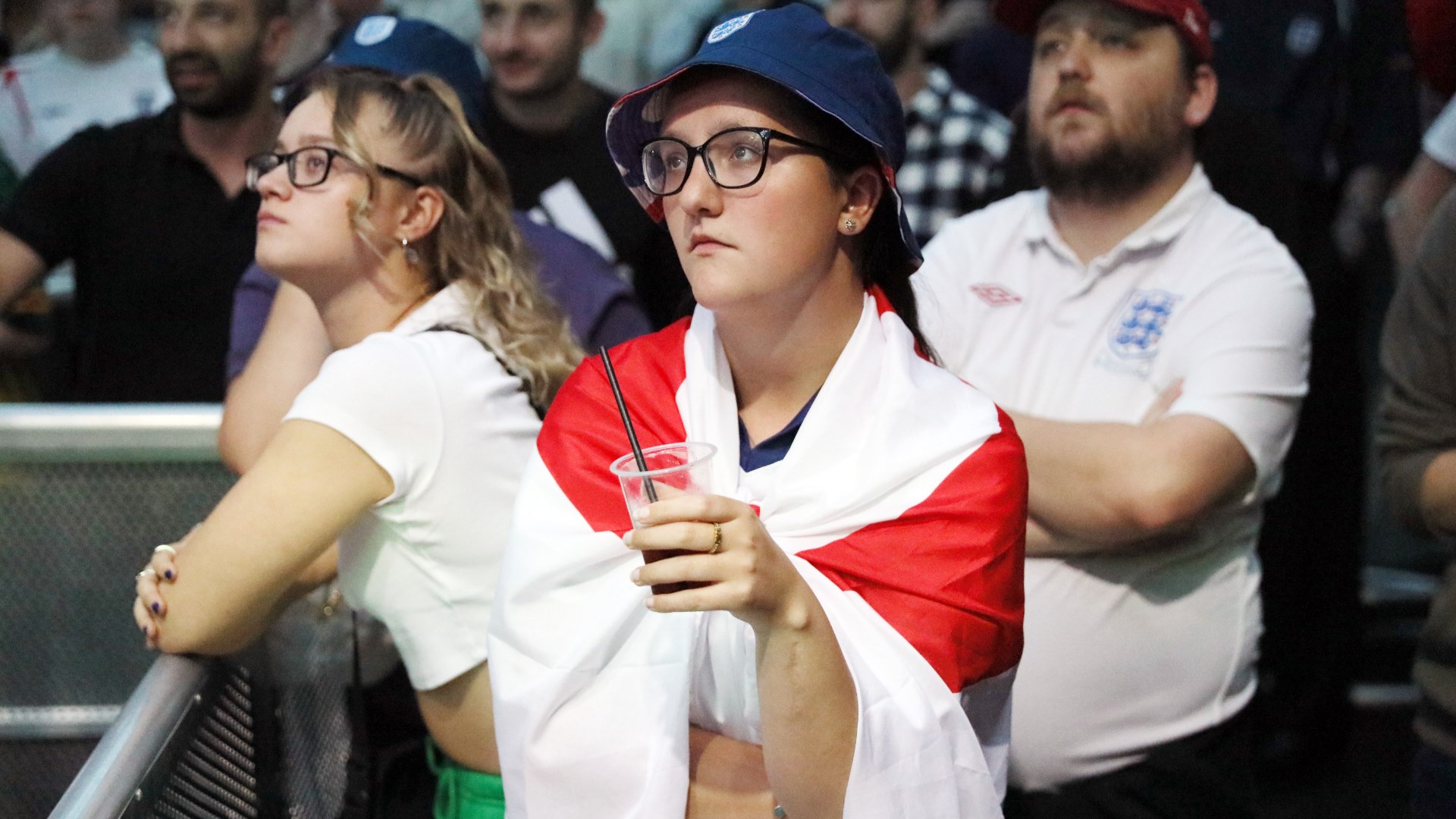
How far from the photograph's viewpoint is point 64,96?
4.84 meters

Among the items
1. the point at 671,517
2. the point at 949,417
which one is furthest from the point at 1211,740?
the point at 671,517

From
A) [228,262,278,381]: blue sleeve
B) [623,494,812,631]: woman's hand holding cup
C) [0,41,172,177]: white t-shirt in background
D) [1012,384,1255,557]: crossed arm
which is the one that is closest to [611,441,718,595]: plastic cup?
[623,494,812,631]: woman's hand holding cup

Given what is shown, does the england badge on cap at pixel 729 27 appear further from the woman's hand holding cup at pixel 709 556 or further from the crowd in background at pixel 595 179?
the crowd in background at pixel 595 179

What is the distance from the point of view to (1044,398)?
2.93 meters

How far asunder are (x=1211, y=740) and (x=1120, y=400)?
26.5 inches

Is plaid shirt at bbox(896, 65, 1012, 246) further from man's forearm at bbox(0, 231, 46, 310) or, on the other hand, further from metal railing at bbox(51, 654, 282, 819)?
metal railing at bbox(51, 654, 282, 819)

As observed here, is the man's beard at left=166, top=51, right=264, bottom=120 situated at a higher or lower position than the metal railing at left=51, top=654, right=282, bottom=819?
higher

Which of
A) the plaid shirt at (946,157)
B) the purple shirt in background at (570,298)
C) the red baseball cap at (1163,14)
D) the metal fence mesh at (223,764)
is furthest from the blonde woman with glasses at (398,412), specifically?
the plaid shirt at (946,157)

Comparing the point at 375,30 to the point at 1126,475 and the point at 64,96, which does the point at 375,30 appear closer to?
the point at 1126,475

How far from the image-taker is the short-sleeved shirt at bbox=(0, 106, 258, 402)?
12.8 ft

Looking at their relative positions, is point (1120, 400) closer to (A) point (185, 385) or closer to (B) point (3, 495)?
(B) point (3, 495)

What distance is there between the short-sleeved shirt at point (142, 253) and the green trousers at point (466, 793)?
173cm

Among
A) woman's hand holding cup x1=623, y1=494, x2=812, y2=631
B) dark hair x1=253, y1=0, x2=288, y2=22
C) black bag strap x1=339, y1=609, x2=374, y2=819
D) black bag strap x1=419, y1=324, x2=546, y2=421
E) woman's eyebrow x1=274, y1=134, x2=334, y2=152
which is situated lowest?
black bag strap x1=339, y1=609, x2=374, y2=819

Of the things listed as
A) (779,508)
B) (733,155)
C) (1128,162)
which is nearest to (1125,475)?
(1128,162)
